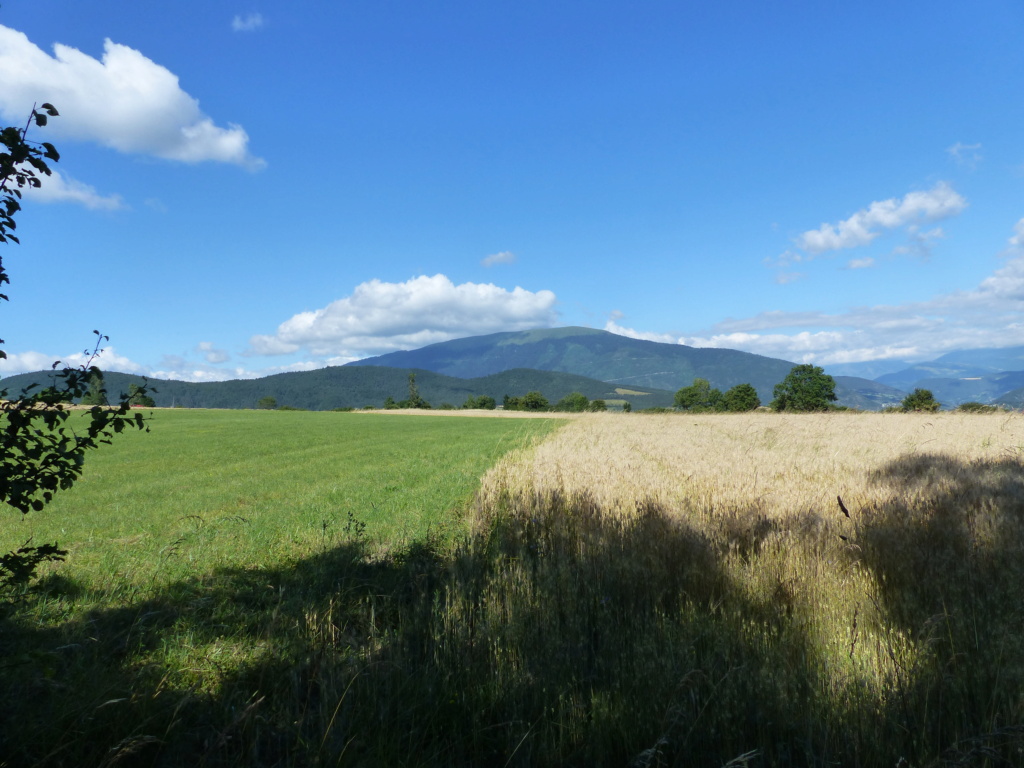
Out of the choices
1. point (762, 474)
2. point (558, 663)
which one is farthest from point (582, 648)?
point (762, 474)

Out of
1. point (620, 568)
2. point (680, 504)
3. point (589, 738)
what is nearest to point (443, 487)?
point (680, 504)

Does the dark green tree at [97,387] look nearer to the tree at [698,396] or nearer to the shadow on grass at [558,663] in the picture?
the shadow on grass at [558,663]

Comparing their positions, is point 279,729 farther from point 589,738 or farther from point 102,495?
point 102,495

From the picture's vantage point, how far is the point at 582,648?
466 centimetres

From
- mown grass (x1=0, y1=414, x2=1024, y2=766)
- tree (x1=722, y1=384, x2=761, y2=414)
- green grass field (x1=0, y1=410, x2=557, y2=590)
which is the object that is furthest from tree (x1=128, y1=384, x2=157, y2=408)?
tree (x1=722, y1=384, x2=761, y2=414)

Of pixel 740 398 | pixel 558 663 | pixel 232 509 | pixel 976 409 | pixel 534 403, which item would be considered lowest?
pixel 232 509

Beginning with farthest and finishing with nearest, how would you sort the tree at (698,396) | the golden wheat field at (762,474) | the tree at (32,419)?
the tree at (698,396) < the golden wheat field at (762,474) < the tree at (32,419)

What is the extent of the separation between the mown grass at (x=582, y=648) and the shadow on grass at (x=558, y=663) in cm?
2

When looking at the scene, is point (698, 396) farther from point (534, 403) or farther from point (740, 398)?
point (534, 403)

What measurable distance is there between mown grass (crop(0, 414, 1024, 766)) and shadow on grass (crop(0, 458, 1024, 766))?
0.02 m

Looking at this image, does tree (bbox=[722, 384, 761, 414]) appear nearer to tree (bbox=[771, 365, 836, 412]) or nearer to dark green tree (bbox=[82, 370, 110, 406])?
tree (bbox=[771, 365, 836, 412])

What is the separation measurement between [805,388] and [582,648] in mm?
98819

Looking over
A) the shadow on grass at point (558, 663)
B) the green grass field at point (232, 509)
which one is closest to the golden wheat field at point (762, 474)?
the shadow on grass at point (558, 663)

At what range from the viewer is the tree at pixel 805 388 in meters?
88.4
